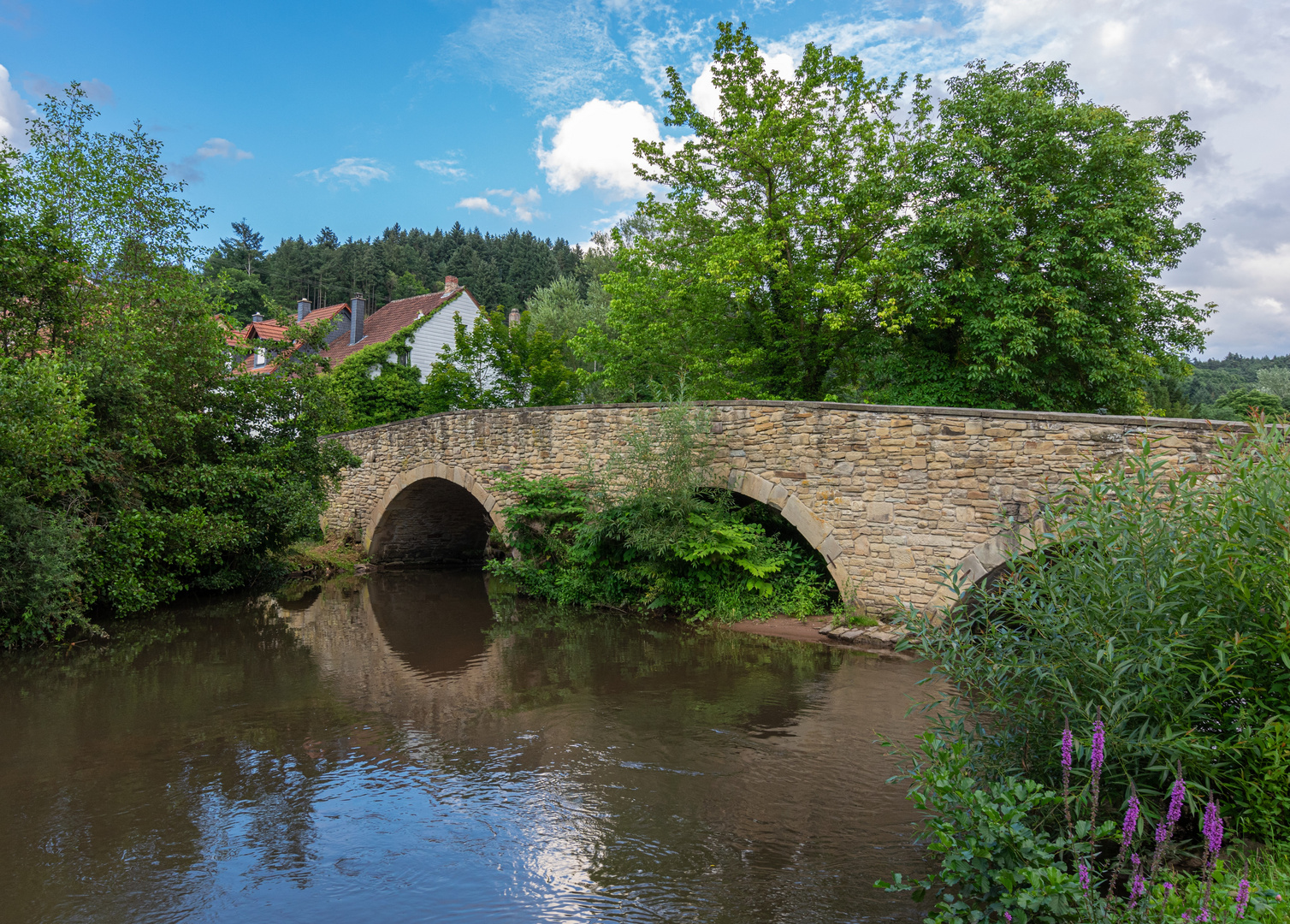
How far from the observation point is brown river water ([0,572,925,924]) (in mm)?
4176

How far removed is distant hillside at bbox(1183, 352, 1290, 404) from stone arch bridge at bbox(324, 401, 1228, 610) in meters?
33.4

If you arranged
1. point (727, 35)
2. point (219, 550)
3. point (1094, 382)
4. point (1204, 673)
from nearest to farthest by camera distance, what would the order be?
1. point (1204, 673)
2. point (1094, 382)
3. point (219, 550)
4. point (727, 35)

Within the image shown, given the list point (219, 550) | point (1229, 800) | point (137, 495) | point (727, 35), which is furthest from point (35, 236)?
point (1229, 800)

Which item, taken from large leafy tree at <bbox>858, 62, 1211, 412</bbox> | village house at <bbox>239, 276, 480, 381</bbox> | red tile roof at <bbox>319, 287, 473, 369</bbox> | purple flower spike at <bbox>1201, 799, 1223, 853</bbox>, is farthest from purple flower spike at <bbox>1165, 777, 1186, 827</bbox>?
red tile roof at <bbox>319, 287, 473, 369</bbox>

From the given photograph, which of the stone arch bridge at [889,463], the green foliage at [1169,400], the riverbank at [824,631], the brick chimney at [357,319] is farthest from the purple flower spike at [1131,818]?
the brick chimney at [357,319]

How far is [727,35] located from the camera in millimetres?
14961

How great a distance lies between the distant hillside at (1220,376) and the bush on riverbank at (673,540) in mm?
32940

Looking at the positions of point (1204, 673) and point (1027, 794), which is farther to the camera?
point (1027, 794)

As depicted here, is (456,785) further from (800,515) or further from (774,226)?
(774,226)

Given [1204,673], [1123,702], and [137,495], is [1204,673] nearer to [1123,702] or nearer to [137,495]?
[1123,702]

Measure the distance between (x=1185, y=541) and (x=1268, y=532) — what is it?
29cm

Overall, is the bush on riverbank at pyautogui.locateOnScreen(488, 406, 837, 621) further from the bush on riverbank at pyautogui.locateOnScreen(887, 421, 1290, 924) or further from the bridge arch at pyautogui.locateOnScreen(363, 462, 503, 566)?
the bush on riverbank at pyautogui.locateOnScreen(887, 421, 1290, 924)

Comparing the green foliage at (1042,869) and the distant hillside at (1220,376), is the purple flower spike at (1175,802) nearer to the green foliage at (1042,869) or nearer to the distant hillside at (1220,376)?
the green foliage at (1042,869)

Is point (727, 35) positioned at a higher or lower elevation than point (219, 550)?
higher
